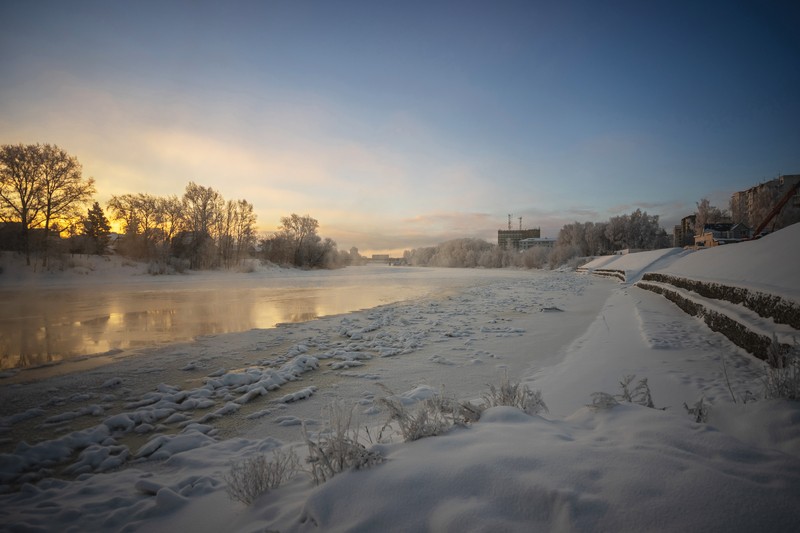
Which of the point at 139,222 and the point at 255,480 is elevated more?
the point at 139,222

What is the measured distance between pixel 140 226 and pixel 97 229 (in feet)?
17.1

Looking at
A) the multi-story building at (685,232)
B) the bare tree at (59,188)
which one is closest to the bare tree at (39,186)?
the bare tree at (59,188)

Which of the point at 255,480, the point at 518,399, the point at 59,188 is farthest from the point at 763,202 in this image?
the point at 59,188

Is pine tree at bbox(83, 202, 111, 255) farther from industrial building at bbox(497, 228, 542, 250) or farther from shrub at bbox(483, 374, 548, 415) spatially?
industrial building at bbox(497, 228, 542, 250)

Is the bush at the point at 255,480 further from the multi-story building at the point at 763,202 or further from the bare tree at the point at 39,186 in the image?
the multi-story building at the point at 763,202

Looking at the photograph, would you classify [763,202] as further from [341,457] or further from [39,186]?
[39,186]

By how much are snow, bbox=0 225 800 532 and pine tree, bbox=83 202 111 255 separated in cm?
4687

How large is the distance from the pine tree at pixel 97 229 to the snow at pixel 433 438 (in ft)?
154

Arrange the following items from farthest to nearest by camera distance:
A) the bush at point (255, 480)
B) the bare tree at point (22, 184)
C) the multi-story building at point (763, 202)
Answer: the multi-story building at point (763, 202)
the bare tree at point (22, 184)
the bush at point (255, 480)

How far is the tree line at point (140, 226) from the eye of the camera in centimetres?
2938

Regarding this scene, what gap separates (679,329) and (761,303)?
6.50ft

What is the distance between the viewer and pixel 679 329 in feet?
26.0

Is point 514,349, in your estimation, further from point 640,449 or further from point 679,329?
point 640,449

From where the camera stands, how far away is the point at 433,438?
8.82 feet
